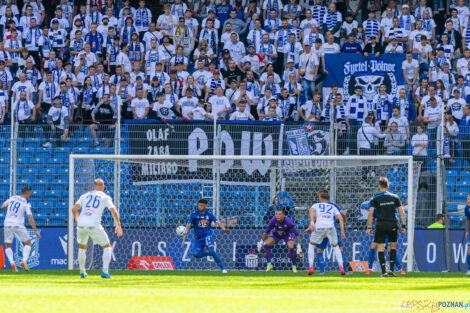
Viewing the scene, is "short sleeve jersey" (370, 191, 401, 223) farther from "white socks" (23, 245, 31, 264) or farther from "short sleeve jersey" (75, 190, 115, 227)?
"white socks" (23, 245, 31, 264)

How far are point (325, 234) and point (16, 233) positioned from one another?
282 inches

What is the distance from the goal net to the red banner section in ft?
0.08

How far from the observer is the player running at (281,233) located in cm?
2142

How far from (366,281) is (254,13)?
13761 millimetres

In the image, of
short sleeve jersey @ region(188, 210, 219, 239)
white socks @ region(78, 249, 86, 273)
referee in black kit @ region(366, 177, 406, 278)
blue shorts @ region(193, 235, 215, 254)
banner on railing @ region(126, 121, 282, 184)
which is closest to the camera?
white socks @ region(78, 249, 86, 273)

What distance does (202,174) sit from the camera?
22734mm

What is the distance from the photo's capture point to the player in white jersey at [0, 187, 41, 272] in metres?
21.4

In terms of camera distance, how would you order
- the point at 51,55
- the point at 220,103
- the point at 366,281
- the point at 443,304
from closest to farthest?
the point at 443,304
the point at 366,281
the point at 220,103
the point at 51,55

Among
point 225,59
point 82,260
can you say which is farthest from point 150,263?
point 225,59

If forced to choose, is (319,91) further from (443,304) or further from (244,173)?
(443,304)

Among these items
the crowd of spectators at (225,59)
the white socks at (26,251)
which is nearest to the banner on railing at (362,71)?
the crowd of spectators at (225,59)

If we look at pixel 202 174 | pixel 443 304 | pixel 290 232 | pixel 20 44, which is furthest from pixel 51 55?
pixel 443 304

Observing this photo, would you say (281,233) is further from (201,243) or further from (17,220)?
(17,220)

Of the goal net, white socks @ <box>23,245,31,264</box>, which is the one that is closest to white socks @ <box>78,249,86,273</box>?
white socks @ <box>23,245,31,264</box>
